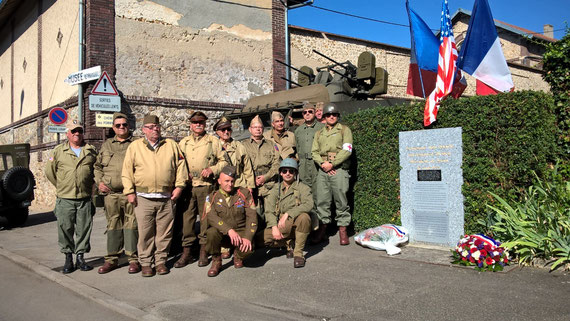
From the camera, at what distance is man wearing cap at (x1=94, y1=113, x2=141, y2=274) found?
611 cm

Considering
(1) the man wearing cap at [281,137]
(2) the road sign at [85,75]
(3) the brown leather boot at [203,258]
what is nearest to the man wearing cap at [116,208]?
(3) the brown leather boot at [203,258]

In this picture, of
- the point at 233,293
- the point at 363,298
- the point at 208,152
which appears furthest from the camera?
the point at 208,152

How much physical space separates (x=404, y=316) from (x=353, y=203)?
4.00 meters

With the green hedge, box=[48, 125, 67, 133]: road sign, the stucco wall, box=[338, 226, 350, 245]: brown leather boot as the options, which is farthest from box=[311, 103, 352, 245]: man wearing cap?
the stucco wall

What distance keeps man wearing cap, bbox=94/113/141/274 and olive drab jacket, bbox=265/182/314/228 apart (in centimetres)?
178

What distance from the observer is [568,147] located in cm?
620

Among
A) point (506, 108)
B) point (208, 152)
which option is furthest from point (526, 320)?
point (208, 152)

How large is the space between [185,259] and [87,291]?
147cm

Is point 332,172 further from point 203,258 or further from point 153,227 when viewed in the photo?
point 153,227

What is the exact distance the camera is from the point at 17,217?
1180 cm

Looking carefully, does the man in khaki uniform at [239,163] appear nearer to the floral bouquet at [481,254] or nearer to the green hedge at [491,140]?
the green hedge at [491,140]

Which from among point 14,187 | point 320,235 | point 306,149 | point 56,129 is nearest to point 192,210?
point 320,235

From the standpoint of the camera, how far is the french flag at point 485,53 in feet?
24.1

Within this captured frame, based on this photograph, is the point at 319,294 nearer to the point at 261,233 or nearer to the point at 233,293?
the point at 233,293
